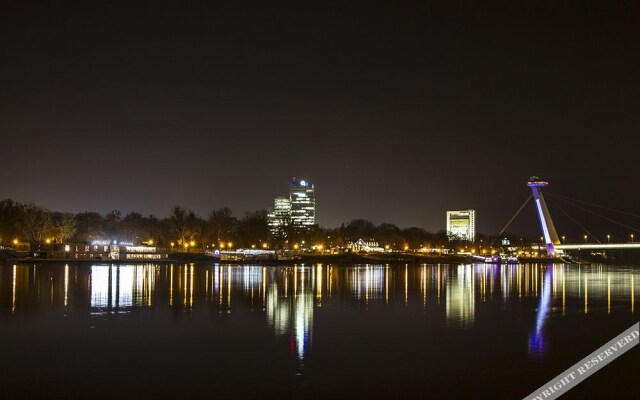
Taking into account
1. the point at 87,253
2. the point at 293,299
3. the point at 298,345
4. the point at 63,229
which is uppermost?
the point at 63,229

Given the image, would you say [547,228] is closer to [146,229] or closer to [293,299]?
[146,229]

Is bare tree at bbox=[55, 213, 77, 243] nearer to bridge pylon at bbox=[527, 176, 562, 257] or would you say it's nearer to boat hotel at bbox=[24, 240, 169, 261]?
boat hotel at bbox=[24, 240, 169, 261]

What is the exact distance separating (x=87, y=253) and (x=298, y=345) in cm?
7194

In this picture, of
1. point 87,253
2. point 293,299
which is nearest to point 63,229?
point 87,253

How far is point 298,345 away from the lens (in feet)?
54.0

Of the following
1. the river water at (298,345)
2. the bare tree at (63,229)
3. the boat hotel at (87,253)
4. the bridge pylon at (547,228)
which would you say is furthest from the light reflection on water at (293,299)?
the bridge pylon at (547,228)

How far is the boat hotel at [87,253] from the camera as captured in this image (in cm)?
7825

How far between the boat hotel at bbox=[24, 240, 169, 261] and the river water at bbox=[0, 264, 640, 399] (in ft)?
169

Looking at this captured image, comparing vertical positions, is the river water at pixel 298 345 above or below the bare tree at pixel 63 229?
below

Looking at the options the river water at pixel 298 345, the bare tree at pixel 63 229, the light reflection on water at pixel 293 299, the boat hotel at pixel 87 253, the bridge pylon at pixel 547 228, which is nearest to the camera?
the river water at pixel 298 345

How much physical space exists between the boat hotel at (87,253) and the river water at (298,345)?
51450 millimetres

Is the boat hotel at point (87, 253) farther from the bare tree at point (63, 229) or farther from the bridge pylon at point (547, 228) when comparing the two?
the bridge pylon at point (547, 228)

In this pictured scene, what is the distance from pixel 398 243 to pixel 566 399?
15170 cm

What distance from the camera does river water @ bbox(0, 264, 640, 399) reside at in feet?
40.4
